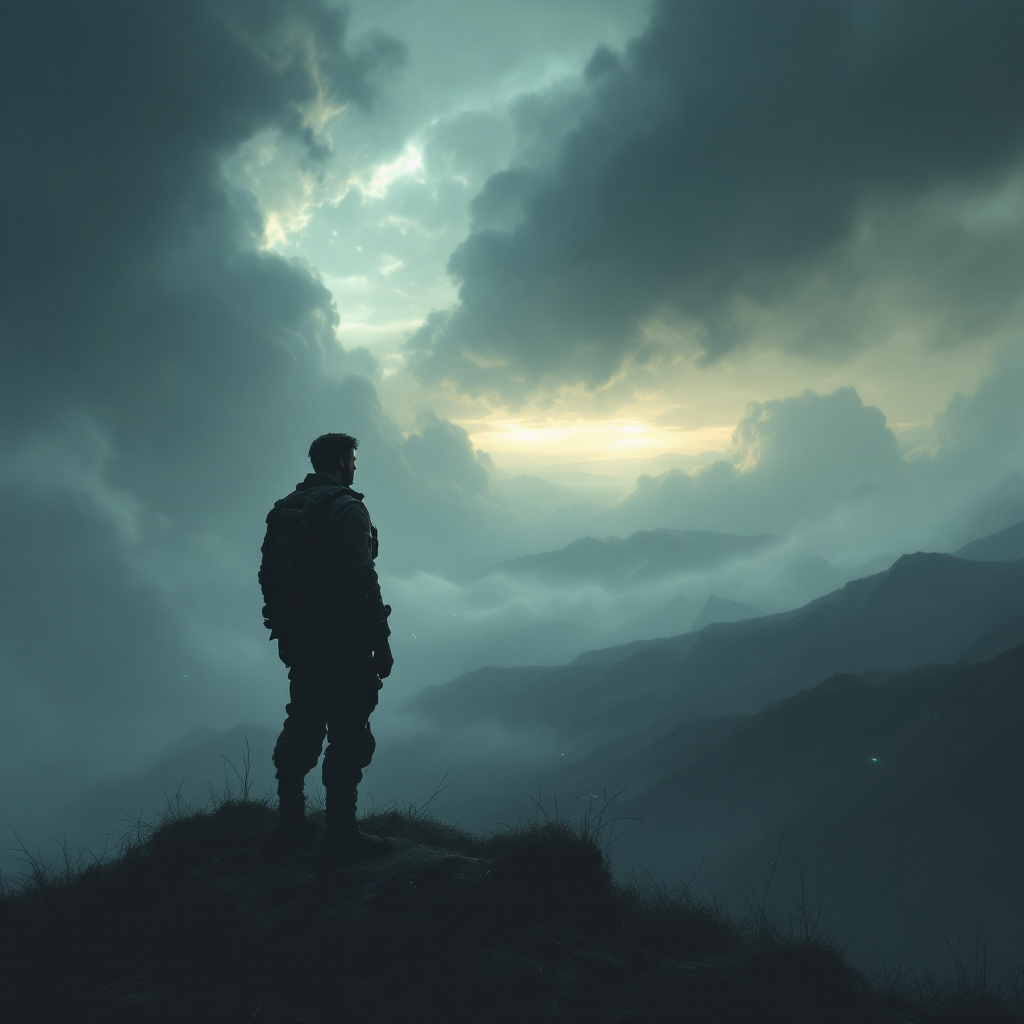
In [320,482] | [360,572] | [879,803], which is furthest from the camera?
[879,803]

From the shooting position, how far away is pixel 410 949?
4434 mm

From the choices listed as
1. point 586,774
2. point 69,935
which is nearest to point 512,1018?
point 69,935

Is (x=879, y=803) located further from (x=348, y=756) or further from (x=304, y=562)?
(x=304, y=562)

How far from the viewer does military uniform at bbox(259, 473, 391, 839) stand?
242 inches

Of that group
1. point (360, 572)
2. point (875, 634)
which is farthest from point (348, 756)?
point (875, 634)

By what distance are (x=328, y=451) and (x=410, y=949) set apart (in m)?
4.52

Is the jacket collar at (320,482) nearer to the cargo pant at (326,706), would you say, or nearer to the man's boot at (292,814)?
the cargo pant at (326,706)

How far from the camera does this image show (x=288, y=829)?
6.15 meters

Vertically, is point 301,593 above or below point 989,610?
below

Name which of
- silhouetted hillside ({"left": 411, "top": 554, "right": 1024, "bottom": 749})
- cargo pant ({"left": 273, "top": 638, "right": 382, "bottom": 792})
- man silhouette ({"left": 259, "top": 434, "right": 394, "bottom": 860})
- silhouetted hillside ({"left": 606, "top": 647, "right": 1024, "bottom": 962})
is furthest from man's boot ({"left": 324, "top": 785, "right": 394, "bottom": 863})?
silhouetted hillside ({"left": 411, "top": 554, "right": 1024, "bottom": 749})

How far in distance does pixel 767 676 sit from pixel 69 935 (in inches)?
8045

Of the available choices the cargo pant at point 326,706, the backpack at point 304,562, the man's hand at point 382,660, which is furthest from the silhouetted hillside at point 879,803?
→ the backpack at point 304,562

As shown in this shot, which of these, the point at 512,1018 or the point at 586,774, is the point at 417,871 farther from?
the point at 586,774

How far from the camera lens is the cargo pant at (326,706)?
20.2ft
